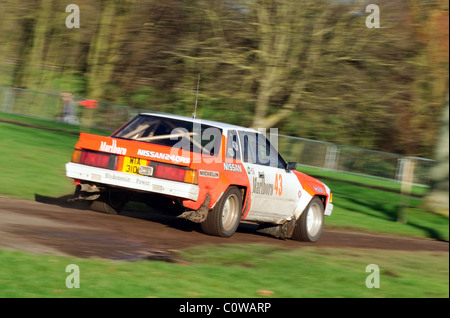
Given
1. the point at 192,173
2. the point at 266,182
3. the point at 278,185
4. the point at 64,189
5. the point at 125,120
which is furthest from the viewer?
the point at 125,120

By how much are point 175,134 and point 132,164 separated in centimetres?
84

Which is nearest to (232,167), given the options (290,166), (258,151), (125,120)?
(258,151)

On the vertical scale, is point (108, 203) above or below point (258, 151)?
below

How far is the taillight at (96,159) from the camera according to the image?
9859mm

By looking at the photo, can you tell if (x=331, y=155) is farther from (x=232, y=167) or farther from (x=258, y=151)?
(x=232, y=167)

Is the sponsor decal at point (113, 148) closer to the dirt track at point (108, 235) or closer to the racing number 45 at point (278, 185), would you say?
the dirt track at point (108, 235)

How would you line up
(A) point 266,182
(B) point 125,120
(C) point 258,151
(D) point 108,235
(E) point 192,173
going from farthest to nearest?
(B) point 125,120 < (C) point 258,151 < (A) point 266,182 < (E) point 192,173 < (D) point 108,235

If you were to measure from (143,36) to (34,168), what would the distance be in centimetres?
1464

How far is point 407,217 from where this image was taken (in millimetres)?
17797

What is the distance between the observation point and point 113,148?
9.85 meters

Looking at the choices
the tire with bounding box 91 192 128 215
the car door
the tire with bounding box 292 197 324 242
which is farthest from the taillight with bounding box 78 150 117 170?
the tire with bounding box 292 197 324 242

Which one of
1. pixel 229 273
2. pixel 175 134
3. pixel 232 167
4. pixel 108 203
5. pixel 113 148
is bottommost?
pixel 229 273

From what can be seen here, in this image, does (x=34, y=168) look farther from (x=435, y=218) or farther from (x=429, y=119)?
(x=429, y=119)
